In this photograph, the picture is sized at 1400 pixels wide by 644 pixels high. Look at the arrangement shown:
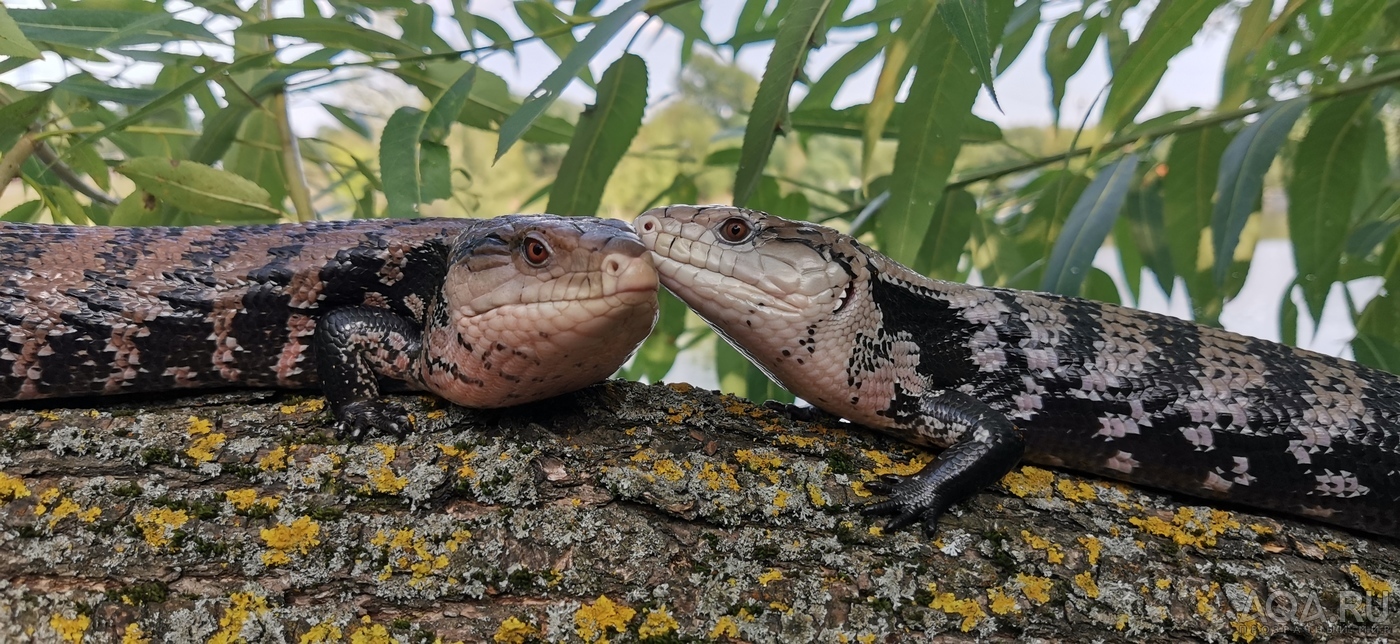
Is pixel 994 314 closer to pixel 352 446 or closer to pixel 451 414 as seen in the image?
pixel 451 414

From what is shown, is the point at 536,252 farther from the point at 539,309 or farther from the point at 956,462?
the point at 956,462

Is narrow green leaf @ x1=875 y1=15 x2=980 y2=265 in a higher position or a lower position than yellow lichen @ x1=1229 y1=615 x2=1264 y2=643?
higher

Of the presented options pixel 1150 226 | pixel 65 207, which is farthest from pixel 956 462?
pixel 65 207

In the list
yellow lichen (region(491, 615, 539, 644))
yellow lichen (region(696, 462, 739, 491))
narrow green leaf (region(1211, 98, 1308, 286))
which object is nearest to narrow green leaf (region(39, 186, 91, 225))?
yellow lichen (region(491, 615, 539, 644))

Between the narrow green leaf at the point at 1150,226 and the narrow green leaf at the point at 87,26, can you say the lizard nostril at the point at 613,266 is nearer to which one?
the narrow green leaf at the point at 87,26

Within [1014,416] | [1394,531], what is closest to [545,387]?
[1014,416]

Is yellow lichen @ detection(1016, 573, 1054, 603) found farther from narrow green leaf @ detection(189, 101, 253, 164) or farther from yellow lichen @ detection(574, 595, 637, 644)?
narrow green leaf @ detection(189, 101, 253, 164)

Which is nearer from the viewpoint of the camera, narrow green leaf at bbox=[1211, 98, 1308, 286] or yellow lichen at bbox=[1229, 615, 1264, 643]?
yellow lichen at bbox=[1229, 615, 1264, 643]
